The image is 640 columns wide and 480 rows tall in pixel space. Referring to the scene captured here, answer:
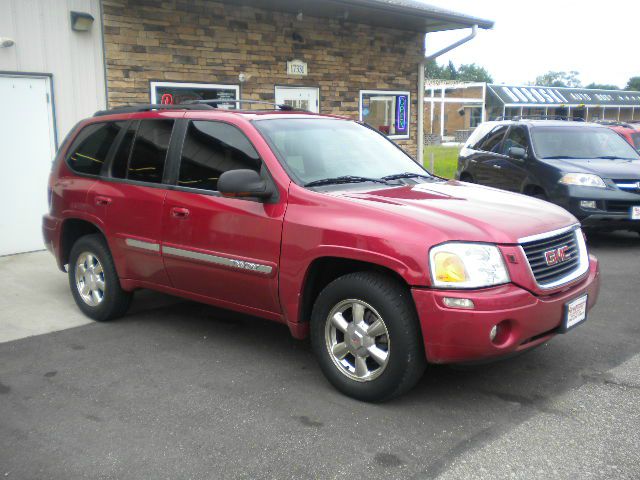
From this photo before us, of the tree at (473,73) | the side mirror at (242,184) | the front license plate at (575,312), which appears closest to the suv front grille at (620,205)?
the front license plate at (575,312)

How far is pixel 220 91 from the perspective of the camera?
33.1 feet

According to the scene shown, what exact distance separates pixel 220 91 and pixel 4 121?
3.25m

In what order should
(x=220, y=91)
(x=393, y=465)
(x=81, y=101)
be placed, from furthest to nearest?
(x=220, y=91) < (x=81, y=101) < (x=393, y=465)

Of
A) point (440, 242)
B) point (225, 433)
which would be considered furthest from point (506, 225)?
point (225, 433)

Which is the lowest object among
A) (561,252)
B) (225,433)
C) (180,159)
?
(225,433)

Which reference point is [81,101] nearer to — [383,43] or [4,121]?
[4,121]

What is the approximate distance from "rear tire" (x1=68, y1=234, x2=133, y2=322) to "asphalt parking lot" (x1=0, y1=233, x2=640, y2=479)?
0.71 feet

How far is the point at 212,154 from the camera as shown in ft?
15.6

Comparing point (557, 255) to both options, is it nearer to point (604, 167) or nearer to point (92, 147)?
point (92, 147)

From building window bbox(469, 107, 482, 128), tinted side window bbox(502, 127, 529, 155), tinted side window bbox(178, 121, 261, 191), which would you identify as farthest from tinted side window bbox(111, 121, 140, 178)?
building window bbox(469, 107, 482, 128)

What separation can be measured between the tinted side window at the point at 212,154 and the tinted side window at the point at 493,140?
273 inches

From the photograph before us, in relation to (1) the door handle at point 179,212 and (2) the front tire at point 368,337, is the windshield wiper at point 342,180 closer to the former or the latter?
(2) the front tire at point 368,337

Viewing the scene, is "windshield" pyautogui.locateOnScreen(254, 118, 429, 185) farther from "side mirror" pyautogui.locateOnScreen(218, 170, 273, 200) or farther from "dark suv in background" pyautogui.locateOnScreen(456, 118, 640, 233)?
"dark suv in background" pyautogui.locateOnScreen(456, 118, 640, 233)

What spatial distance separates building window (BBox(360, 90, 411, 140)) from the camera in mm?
12367
